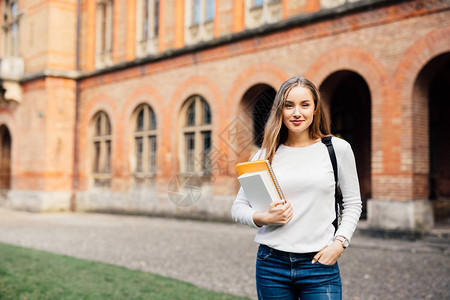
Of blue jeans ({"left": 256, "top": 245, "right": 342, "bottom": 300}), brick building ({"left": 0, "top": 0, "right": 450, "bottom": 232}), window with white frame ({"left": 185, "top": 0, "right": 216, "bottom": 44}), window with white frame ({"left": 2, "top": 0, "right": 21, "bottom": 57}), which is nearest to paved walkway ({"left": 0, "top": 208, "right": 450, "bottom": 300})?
brick building ({"left": 0, "top": 0, "right": 450, "bottom": 232})

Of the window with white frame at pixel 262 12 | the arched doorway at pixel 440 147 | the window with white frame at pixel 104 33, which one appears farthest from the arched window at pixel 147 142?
the arched doorway at pixel 440 147

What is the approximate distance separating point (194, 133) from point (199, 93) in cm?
130

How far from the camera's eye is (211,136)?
13875mm

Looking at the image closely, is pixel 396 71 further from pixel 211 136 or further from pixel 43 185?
pixel 43 185

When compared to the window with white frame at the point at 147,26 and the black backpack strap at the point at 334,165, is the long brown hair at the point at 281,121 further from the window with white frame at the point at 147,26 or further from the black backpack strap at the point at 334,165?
the window with white frame at the point at 147,26

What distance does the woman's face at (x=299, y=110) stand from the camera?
6.85 feet

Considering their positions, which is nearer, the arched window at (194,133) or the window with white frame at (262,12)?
the window with white frame at (262,12)

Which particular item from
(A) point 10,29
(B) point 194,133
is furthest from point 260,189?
(A) point 10,29

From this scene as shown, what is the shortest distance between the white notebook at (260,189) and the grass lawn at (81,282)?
3293 millimetres

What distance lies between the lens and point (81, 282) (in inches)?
225

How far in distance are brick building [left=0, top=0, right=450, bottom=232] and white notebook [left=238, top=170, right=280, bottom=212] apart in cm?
179

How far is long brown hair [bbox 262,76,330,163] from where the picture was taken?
2.10 meters

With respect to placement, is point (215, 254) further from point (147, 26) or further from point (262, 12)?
point (147, 26)

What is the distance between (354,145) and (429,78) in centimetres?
389
